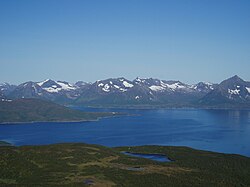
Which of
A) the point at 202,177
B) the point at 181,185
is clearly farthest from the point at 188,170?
the point at 181,185

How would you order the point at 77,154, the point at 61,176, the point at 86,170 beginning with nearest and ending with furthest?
the point at 61,176
the point at 86,170
the point at 77,154

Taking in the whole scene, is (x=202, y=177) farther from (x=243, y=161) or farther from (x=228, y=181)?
(x=243, y=161)

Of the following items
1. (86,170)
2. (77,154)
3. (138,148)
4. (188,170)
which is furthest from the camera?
(138,148)

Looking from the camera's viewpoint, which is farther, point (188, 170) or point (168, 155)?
point (168, 155)

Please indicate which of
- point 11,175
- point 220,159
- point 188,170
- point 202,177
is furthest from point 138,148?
point 11,175

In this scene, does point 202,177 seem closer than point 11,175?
No

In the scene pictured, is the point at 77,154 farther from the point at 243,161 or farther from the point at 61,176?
the point at 243,161
